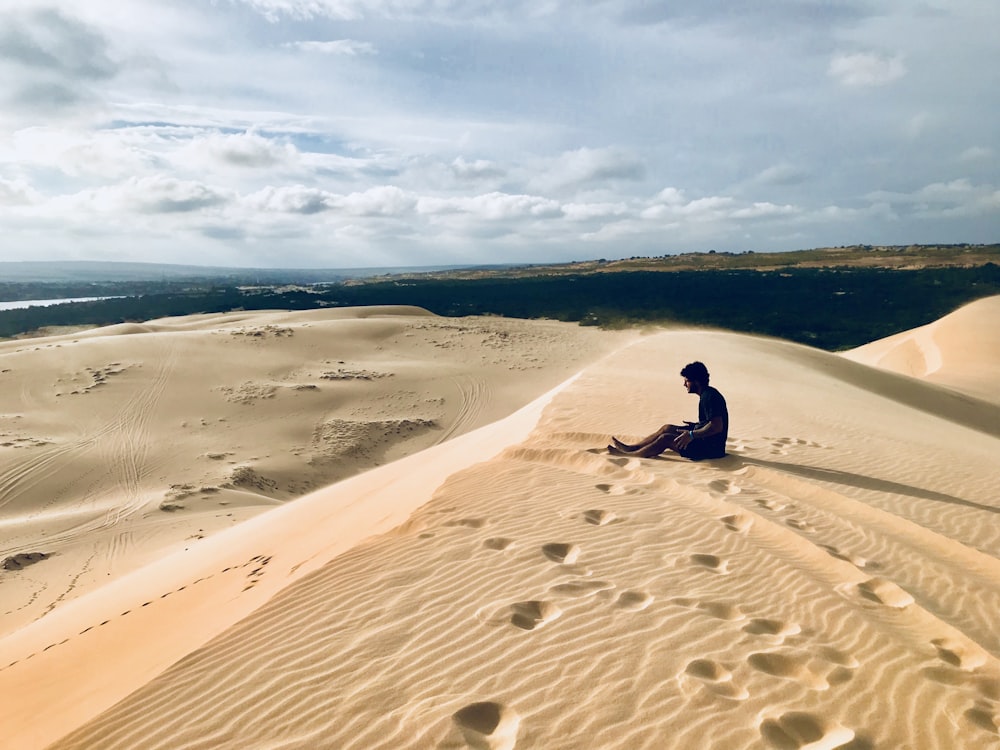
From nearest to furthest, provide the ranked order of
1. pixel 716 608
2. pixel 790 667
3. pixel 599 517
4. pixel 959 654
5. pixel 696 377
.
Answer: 1. pixel 790 667
2. pixel 959 654
3. pixel 716 608
4. pixel 599 517
5. pixel 696 377

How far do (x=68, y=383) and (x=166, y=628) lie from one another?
18.6 metres

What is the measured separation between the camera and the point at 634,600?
14.4ft

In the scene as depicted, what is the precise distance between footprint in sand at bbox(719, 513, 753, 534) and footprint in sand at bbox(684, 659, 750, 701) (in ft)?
8.34

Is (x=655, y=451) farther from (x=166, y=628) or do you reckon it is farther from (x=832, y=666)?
(x=166, y=628)

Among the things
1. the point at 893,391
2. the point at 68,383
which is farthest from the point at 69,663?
the point at 893,391

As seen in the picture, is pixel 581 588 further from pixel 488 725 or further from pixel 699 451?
pixel 699 451

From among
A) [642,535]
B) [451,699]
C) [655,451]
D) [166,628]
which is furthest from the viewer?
[655,451]

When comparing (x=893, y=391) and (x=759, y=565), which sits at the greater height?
(x=759, y=565)

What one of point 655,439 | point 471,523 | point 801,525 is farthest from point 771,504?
point 471,523

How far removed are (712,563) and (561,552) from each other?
1.21 m

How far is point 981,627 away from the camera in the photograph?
177 inches

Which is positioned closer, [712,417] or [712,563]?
[712,563]

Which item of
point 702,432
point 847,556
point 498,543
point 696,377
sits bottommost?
point 847,556

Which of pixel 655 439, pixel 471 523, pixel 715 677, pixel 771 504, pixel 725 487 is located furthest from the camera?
pixel 655 439
